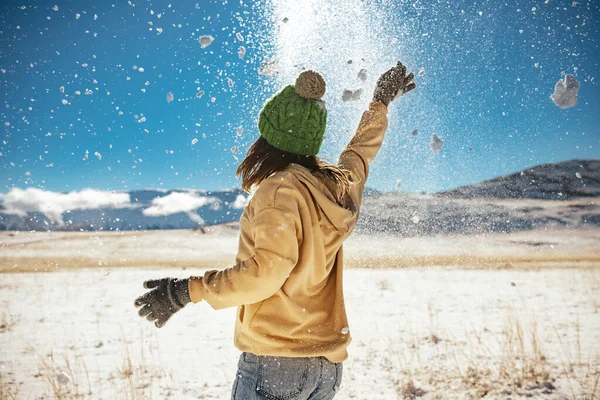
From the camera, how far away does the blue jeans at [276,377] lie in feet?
4.60

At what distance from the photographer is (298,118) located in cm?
153

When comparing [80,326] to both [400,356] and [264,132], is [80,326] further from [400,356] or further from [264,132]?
[264,132]

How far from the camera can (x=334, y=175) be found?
1531 mm

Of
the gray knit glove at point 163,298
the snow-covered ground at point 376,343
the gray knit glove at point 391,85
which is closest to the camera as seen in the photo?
the gray knit glove at point 163,298

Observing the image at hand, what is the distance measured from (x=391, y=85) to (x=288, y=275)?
1.10 m

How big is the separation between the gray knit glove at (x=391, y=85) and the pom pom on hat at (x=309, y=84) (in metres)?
0.60

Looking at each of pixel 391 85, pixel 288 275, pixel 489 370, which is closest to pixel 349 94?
pixel 391 85

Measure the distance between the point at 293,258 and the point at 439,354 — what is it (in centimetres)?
361

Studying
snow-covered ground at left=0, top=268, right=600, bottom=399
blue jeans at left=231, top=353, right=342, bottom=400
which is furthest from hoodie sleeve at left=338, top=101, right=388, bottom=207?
snow-covered ground at left=0, top=268, right=600, bottom=399

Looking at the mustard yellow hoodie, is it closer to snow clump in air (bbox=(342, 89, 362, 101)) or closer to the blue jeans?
the blue jeans

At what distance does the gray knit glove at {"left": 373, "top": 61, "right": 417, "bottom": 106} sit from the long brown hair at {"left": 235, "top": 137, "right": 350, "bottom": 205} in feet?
2.16

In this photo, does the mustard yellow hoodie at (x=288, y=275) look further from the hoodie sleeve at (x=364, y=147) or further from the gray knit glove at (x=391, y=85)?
the gray knit glove at (x=391, y=85)

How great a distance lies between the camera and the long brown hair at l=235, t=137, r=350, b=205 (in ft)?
4.95

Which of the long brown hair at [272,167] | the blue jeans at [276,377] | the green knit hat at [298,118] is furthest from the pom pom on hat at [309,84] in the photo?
the blue jeans at [276,377]
